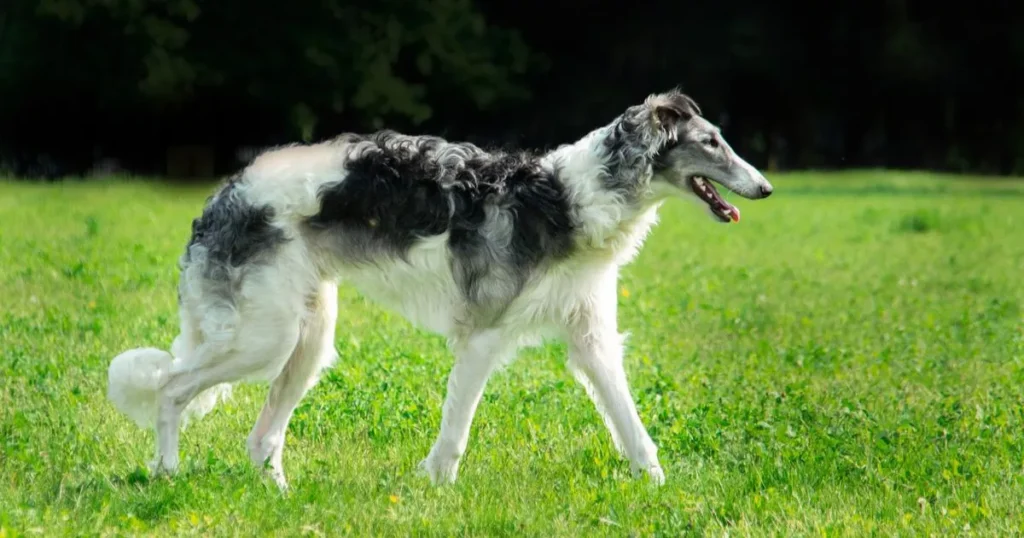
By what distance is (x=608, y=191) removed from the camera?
254 inches

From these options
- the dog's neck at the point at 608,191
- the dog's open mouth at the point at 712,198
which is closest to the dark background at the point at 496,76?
the dog's neck at the point at 608,191

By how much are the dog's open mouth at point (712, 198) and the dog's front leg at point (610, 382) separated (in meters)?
0.77

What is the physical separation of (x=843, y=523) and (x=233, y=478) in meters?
2.81

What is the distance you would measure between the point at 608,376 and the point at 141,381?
2321 mm

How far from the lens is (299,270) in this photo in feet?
21.2

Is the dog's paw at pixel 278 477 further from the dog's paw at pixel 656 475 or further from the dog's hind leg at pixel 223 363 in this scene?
the dog's paw at pixel 656 475

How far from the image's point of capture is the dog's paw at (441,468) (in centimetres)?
647

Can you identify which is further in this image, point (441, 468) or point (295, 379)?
point (295, 379)

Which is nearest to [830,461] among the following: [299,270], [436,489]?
[436,489]

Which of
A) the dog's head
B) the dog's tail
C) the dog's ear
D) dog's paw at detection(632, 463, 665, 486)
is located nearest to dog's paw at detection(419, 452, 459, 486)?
dog's paw at detection(632, 463, 665, 486)

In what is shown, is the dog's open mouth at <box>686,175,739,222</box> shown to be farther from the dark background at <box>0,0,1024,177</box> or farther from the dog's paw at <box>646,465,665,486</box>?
the dark background at <box>0,0,1024,177</box>

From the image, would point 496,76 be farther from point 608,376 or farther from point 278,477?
point 278,477

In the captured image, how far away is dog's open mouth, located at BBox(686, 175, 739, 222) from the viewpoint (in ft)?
21.0

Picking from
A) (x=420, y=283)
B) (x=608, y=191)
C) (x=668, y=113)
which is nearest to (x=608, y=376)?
(x=608, y=191)
